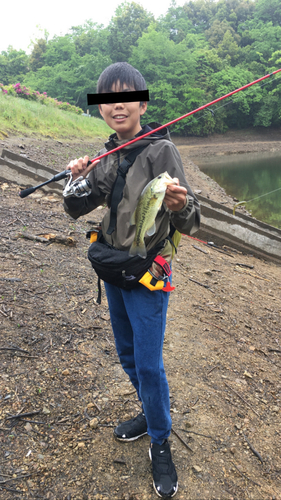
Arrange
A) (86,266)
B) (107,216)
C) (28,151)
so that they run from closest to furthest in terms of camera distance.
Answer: (107,216) < (86,266) < (28,151)

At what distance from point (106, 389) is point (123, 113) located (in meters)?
2.17

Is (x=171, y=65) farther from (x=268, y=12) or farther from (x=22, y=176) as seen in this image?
(x=22, y=176)

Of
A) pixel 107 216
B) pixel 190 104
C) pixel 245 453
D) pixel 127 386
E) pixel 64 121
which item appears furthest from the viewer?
pixel 190 104

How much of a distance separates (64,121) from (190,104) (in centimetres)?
2763

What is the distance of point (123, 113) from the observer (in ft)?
6.28

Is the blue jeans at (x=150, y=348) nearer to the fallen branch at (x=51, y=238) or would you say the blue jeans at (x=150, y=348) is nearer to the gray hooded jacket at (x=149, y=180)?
the gray hooded jacket at (x=149, y=180)

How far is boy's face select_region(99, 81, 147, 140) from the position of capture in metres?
1.90

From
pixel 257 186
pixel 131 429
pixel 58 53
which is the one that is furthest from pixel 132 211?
pixel 58 53

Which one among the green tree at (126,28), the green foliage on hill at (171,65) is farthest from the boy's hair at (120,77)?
the green tree at (126,28)

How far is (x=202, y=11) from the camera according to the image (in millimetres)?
66500

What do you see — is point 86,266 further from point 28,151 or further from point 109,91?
point 28,151

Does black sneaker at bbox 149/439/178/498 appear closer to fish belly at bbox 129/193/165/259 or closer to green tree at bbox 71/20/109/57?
fish belly at bbox 129/193/165/259

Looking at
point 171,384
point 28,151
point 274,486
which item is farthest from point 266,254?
point 28,151

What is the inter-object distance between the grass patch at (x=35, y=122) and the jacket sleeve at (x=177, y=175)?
10856 millimetres
